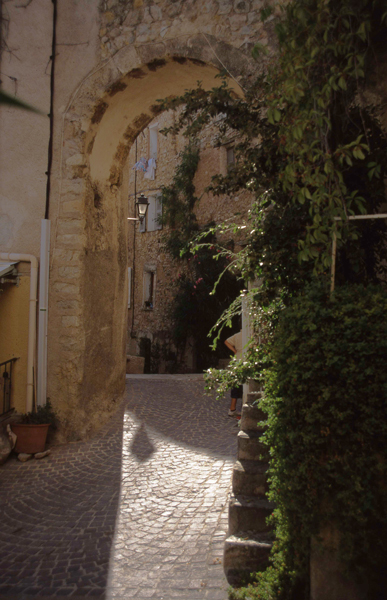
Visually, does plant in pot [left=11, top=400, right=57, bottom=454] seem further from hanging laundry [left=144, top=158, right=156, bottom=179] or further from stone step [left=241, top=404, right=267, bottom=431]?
hanging laundry [left=144, top=158, right=156, bottom=179]

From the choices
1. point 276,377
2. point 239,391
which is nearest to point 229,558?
point 276,377

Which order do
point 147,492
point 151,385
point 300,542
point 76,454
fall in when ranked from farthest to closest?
point 151,385, point 76,454, point 147,492, point 300,542

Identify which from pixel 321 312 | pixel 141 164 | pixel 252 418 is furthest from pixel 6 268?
pixel 141 164

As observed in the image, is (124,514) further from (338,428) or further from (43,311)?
(43,311)

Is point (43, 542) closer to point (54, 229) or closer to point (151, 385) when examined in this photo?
point (54, 229)

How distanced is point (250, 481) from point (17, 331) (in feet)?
13.0

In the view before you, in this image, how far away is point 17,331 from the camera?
581 centimetres

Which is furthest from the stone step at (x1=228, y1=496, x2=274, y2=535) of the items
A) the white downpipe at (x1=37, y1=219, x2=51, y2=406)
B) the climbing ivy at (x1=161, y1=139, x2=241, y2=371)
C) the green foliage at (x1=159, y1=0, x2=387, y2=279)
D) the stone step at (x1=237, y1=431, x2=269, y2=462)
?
the climbing ivy at (x1=161, y1=139, x2=241, y2=371)

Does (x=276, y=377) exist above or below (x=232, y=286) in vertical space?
below

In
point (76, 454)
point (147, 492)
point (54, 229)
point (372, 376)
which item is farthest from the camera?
point (54, 229)

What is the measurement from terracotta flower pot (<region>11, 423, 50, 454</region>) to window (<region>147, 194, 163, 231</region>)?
38.6ft

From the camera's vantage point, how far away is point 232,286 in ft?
43.0

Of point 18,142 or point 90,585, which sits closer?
point 90,585

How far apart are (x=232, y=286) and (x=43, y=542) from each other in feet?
33.4
